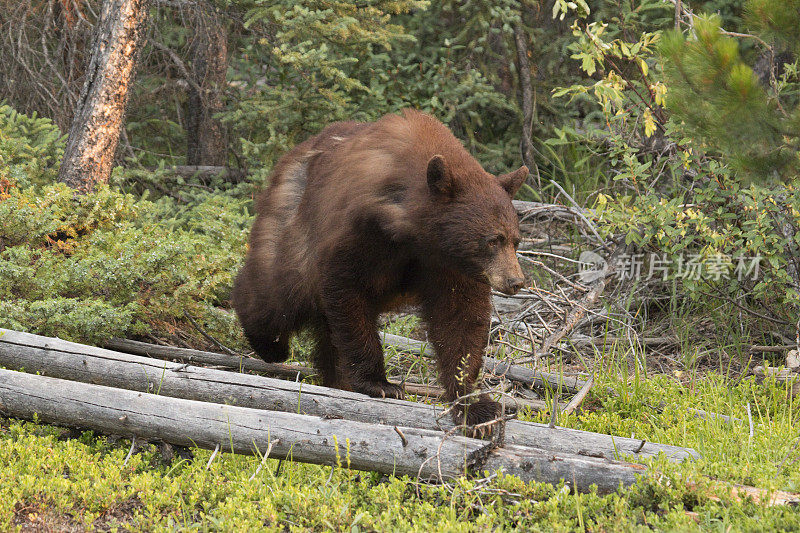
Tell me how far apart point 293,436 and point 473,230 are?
127cm

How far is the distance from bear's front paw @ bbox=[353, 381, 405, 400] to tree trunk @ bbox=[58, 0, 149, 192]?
374 centimetres

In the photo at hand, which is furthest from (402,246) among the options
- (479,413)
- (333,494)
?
(333,494)

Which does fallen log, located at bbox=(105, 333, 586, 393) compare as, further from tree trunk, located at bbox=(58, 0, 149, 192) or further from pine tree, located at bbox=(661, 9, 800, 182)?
tree trunk, located at bbox=(58, 0, 149, 192)

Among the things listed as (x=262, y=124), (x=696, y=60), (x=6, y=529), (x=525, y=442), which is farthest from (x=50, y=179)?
(x=696, y=60)

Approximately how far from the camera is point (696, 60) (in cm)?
364

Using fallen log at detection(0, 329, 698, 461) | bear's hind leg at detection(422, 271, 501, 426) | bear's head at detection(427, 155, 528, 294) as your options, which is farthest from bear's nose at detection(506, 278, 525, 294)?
fallen log at detection(0, 329, 698, 461)

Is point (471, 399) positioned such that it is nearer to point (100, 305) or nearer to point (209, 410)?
point (209, 410)

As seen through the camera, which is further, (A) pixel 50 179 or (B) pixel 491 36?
(B) pixel 491 36

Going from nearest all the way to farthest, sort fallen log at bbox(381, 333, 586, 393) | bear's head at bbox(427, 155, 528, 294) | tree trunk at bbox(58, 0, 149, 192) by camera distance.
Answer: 1. bear's head at bbox(427, 155, 528, 294)
2. fallen log at bbox(381, 333, 586, 393)
3. tree trunk at bbox(58, 0, 149, 192)

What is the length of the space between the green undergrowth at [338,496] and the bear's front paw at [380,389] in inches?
24.0

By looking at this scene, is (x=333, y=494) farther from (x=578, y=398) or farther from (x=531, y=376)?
(x=531, y=376)

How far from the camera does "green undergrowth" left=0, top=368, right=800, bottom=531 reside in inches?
128

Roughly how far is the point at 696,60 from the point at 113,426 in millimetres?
3174

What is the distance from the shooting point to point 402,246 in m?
4.20
